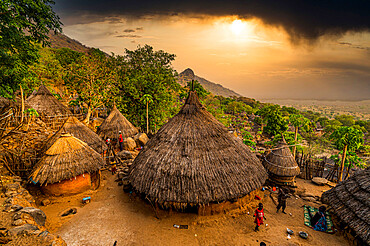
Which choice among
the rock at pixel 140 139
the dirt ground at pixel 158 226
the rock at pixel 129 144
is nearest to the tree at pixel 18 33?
the dirt ground at pixel 158 226

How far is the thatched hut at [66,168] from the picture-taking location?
1023 cm

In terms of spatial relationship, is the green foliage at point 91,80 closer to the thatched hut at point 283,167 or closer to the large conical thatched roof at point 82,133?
the large conical thatched roof at point 82,133

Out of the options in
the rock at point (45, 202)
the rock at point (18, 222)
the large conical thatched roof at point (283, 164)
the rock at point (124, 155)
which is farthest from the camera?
the rock at point (124, 155)

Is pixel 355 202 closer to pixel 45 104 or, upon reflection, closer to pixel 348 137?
pixel 348 137

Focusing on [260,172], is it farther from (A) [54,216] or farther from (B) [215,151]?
(A) [54,216]

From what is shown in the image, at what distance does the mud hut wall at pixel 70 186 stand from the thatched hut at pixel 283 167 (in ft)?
45.2

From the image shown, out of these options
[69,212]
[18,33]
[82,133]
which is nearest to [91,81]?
[82,133]

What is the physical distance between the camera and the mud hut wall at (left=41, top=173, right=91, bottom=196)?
10555 mm

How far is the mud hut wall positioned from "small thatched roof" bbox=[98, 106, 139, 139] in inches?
346

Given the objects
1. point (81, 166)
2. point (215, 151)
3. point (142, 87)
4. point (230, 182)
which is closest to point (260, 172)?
point (230, 182)

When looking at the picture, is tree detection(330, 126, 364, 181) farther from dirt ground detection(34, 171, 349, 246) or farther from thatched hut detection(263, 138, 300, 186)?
dirt ground detection(34, 171, 349, 246)

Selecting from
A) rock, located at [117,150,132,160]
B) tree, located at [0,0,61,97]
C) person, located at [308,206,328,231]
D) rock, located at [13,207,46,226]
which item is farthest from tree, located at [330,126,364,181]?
tree, located at [0,0,61,97]

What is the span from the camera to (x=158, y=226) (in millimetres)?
8516

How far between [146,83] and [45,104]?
13.5 m
